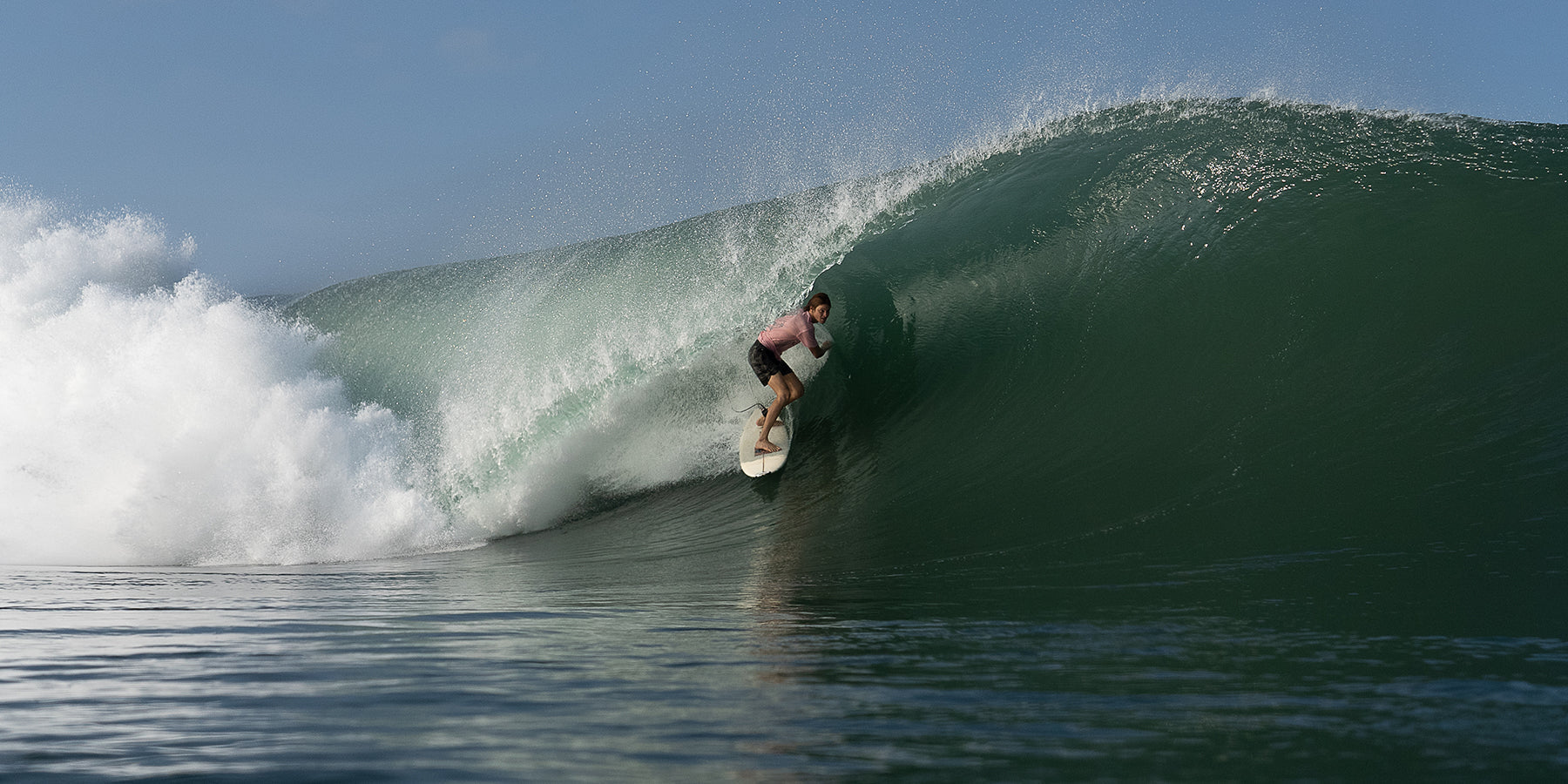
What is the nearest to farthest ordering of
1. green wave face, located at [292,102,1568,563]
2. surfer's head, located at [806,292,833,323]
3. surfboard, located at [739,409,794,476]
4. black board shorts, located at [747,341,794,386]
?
green wave face, located at [292,102,1568,563] → surfer's head, located at [806,292,833,323] → black board shorts, located at [747,341,794,386] → surfboard, located at [739,409,794,476]

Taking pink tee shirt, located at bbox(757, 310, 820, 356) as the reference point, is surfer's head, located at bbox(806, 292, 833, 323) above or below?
above

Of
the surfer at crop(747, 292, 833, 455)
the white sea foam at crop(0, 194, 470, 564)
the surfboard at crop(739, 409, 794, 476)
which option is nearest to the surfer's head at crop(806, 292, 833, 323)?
the surfer at crop(747, 292, 833, 455)

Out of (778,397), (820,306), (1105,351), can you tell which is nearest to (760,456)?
(778,397)

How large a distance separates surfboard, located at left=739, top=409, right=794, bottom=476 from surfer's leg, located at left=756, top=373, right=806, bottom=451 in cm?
4

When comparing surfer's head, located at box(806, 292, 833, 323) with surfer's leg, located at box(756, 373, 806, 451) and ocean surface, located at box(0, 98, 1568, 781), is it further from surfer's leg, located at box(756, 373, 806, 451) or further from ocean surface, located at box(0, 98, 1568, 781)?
ocean surface, located at box(0, 98, 1568, 781)

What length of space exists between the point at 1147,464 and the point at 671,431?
3.58 m

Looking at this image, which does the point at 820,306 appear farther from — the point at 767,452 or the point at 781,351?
the point at 767,452

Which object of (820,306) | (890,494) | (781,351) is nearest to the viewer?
(890,494)

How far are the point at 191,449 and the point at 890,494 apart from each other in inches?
214

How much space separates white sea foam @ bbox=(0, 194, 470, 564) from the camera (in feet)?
24.8

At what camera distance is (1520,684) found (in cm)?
228

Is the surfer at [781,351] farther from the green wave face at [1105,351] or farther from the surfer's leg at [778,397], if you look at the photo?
the green wave face at [1105,351]

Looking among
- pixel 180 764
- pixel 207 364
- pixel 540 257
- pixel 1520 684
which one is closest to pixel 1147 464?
pixel 1520 684

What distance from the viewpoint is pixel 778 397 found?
7.23 metres
